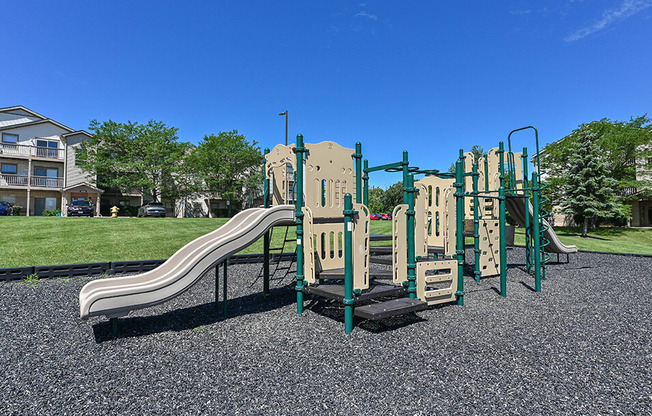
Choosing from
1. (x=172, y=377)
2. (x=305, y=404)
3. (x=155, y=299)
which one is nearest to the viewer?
(x=305, y=404)

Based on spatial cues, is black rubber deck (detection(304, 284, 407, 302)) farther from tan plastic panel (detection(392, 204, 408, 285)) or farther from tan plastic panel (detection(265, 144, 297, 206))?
tan plastic panel (detection(265, 144, 297, 206))

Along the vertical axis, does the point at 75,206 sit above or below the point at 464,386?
above

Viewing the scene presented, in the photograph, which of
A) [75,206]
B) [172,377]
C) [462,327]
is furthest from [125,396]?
[75,206]

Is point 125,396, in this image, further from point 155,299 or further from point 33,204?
point 33,204

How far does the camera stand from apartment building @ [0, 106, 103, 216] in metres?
Result: 30.0

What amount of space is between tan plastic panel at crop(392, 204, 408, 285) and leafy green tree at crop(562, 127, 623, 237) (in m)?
24.1

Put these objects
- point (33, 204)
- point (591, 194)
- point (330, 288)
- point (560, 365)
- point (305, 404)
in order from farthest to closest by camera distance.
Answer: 1. point (33, 204)
2. point (591, 194)
3. point (330, 288)
4. point (560, 365)
5. point (305, 404)

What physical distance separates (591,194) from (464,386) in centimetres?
2740

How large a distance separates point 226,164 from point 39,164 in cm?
1628

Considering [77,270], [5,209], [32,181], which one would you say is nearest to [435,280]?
[77,270]

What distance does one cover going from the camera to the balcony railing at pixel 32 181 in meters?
29.7

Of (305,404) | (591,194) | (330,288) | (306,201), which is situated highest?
(591,194)

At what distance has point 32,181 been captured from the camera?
30.2m

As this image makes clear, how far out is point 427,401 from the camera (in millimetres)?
2850
